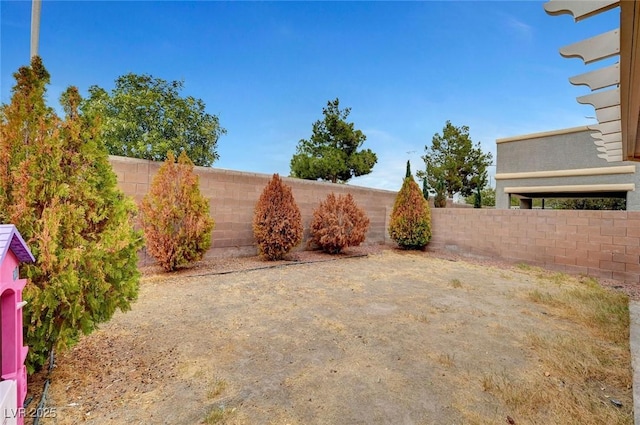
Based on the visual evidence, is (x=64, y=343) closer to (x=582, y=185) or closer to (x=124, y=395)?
(x=124, y=395)

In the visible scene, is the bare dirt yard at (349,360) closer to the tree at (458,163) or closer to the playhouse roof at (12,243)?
the playhouse roof at (12,243)

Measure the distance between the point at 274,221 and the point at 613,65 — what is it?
6.04 metres

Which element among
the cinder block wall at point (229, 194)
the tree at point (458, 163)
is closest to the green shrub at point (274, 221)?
the cinder block wall at point (229, 194)

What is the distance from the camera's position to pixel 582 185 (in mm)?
10789

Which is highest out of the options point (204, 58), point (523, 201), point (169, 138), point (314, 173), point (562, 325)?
point (204, 58)

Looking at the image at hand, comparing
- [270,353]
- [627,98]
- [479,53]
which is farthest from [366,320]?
[479,53]

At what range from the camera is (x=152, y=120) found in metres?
14.2

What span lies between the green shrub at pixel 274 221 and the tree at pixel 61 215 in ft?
15.3

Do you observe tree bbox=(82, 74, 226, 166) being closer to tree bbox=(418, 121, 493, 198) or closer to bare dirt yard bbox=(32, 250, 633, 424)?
bare dirt yard bbox=(32, 250, 633, 424)

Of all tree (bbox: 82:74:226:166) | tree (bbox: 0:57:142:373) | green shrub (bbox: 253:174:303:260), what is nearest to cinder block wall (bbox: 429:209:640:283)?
green shrub (bbox: 253:174:303:260)

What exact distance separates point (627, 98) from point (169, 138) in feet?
52.3

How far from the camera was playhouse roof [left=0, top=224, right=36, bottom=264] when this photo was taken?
1.43 m

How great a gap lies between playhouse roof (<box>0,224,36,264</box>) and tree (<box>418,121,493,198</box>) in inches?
819

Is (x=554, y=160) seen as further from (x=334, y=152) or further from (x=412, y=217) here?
(x=334, y=152)
